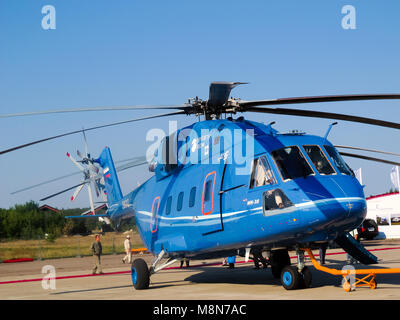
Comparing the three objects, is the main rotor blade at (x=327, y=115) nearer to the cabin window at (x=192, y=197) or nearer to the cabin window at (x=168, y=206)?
the cabin window at (x=192, y=197)

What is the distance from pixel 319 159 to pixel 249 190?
1.65 meters

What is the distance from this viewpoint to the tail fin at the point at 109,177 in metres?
19.8

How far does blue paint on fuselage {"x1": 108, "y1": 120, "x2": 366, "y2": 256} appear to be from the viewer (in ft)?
31.7

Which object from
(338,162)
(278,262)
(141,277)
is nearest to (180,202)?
(141,277)

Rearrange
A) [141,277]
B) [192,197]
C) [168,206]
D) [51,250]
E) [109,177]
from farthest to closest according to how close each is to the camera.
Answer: [51,250]
[109,177]
[168,206]
[141,277]
[192,197]

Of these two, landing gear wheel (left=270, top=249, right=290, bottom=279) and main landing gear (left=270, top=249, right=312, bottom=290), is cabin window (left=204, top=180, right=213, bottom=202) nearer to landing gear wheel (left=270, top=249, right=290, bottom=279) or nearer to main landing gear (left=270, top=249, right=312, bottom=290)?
main landing gear (left=270, top=249, right=312, bottom=290)

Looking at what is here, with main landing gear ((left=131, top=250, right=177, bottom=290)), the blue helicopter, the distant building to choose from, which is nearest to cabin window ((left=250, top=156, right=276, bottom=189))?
the blue helicopter

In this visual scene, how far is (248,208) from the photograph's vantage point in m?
10.6

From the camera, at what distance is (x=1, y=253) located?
41.4m

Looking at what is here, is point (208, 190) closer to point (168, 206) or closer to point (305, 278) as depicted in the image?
point (168, 206)

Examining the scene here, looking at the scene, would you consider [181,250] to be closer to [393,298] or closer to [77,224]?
[393,298]

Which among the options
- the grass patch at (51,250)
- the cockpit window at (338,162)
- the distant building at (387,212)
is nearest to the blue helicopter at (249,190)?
the cockpit window at (338,162)

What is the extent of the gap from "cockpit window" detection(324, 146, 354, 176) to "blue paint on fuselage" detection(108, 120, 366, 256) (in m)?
0.17
